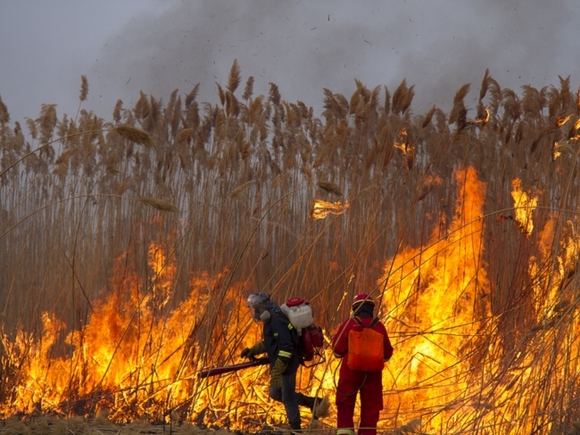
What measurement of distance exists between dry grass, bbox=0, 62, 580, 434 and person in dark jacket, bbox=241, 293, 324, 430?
421 millimetres

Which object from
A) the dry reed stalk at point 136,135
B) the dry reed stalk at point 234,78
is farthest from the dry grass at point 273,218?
the dry reed stalk at point 136,135

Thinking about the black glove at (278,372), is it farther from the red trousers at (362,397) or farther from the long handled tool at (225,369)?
the red trousers at (362,397)

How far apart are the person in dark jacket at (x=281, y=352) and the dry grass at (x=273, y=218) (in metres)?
0.42

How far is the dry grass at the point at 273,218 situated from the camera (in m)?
6.03

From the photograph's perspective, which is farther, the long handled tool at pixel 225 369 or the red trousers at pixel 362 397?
the long handled tool at pixel 225 369

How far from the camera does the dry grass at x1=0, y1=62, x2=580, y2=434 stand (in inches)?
237

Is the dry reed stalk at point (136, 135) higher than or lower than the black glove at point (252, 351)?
higher

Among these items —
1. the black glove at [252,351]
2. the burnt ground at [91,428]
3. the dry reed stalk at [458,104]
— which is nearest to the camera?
the burnt ground at [91,428]

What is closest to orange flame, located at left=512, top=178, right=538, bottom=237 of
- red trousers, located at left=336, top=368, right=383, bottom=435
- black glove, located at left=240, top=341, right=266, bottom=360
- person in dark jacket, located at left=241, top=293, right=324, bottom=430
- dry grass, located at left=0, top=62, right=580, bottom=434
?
dry grass, located at left=0, top=62, right=580, bottom=434

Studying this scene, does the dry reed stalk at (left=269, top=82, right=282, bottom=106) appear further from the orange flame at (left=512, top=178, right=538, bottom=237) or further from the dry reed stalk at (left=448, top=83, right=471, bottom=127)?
the orange flame at (left=512, top=178, right=538, bottom=237)

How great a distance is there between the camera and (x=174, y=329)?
636cm

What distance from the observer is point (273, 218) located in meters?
7.05

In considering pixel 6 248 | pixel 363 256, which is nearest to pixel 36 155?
pixel 6 248

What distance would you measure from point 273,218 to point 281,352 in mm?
1946
